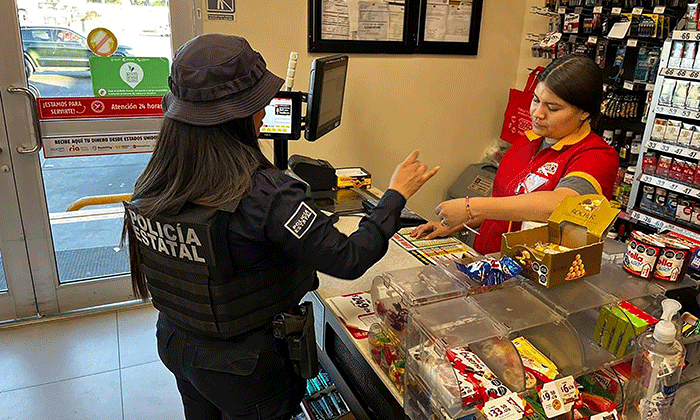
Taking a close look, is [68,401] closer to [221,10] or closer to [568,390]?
[221,10]

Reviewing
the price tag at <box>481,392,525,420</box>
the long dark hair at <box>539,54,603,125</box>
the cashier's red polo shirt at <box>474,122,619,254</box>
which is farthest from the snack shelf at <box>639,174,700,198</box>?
the price tag at <box>481,392,525,420</box>

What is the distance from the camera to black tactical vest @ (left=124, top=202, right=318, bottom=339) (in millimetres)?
1229

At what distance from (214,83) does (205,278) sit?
46cm

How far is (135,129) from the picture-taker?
3068 millimetres

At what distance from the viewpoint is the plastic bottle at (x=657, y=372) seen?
104cm

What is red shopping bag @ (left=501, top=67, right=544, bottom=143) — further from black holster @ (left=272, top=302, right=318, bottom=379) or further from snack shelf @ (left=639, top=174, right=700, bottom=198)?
black holster @ (left=272, top=302, right=318, bottom=379)

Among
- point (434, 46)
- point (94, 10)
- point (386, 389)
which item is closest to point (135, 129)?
point (94, 10)

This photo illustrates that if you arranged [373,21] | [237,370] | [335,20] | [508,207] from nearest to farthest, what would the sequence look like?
1. [237,370]
2. [508,207]
3. [335,20]
4. [373,21]

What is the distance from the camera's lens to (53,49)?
9.22ft

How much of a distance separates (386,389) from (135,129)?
236 centimetres

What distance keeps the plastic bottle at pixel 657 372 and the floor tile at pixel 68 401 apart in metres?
2.14

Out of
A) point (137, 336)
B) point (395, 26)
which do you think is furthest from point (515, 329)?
point (395, 26)

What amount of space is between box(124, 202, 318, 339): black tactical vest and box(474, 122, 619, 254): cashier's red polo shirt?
1015 millimetres

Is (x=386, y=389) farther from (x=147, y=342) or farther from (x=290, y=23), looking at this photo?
(x=290, y=23)
